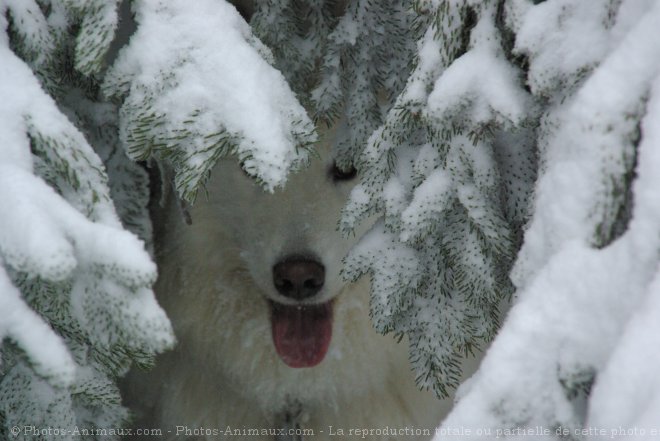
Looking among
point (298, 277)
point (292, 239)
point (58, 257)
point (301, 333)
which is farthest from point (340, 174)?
point (58, 257)

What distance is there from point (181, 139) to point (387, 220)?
0.72 m

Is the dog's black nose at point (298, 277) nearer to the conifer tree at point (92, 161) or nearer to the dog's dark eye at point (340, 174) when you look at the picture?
the dog's dark eye at point (340, 174)

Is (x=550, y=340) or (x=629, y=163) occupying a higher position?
(x=629, y=163)

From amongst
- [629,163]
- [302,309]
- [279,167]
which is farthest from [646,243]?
[302,309]

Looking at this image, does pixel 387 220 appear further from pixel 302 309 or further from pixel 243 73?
pixel 302 309

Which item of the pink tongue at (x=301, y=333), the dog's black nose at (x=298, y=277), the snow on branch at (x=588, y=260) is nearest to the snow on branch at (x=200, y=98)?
the snow on branch at (x=588, y=260)

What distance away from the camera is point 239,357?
3699 millimetres

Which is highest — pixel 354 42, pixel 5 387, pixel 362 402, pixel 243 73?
pixel 243 73

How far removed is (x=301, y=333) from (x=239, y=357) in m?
0.32

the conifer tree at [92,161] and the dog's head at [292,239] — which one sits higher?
the conifer tree at [92,161]

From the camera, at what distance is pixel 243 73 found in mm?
2055

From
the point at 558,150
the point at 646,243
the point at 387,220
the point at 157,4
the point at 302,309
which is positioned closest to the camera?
the point at 646,243

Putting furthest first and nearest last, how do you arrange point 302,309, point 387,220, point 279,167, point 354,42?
point 302,309
point 354,42
point 387,220
point 279,167

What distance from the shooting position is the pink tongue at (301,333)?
356 centimetres
